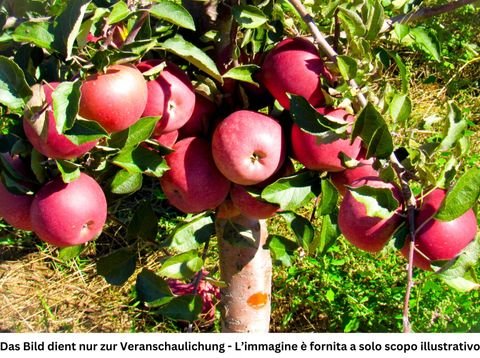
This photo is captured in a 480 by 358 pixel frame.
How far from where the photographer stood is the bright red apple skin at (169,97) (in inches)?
32.1

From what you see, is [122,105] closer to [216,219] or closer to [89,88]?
[89,88]

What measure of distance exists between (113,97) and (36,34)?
0.12 metres

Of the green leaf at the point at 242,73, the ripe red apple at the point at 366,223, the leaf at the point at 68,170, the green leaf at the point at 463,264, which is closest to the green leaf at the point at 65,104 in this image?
the leaf at the point at 68,170

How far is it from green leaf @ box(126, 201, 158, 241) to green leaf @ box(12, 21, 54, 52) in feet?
1.20

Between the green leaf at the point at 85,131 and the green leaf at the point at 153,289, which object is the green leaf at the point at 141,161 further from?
the green leaf at the point at 153,289

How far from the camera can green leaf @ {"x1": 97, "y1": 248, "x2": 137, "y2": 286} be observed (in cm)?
107

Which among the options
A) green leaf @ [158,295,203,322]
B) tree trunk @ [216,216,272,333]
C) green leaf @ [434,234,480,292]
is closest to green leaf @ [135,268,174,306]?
green leaf @ [158,295,203,322]

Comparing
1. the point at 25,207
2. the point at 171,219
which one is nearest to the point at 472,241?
the point at 25,207

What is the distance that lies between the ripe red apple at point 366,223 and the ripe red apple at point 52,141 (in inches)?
12.6

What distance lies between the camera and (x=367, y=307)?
179 centimetres

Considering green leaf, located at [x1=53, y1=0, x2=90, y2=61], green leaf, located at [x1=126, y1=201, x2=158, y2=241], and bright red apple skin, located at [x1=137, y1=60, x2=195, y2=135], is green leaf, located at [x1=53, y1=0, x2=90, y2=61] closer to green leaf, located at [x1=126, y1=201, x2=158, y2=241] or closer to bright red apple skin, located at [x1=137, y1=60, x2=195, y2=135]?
bright red apple skin, located at [x1=137, y1=60, x2=195, y2=135]

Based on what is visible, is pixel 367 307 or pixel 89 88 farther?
pixel 367 307

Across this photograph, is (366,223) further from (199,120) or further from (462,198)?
(199,120)
